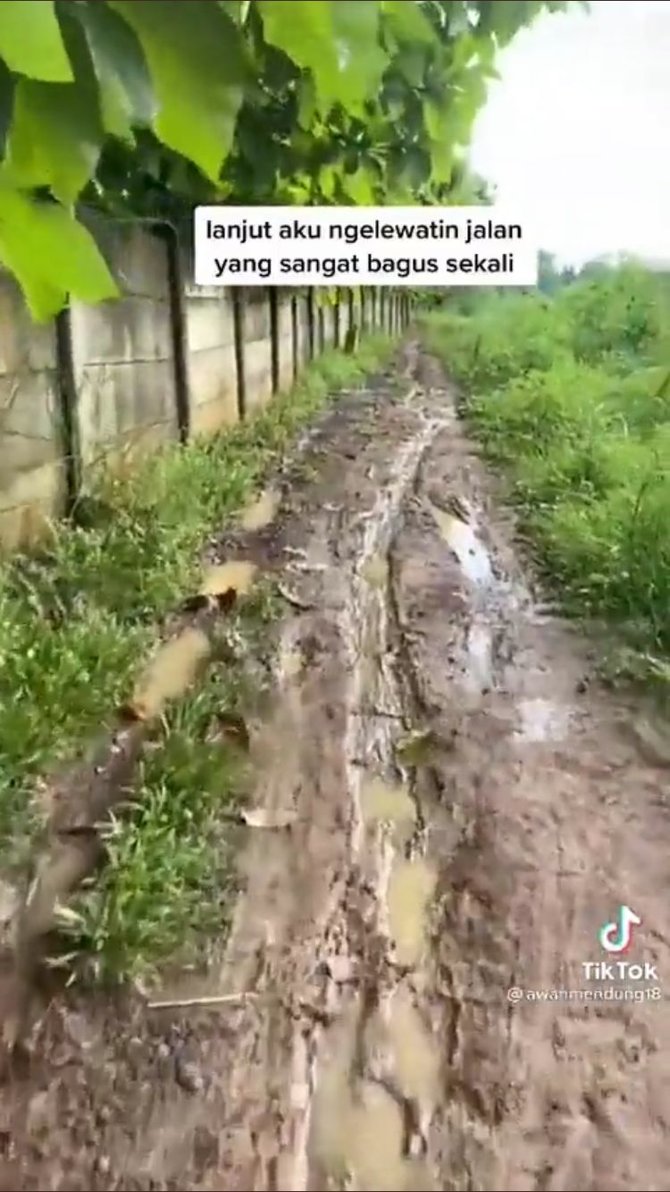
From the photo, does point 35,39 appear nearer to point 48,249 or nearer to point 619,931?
point 48,249

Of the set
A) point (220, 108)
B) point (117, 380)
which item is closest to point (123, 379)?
point (117, 380)

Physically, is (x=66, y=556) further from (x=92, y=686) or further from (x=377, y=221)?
(x=377, y=221)

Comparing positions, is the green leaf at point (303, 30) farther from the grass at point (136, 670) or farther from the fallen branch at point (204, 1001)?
the fallen branch at point (204, 1001)

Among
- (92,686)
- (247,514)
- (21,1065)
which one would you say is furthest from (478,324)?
(21,1065)

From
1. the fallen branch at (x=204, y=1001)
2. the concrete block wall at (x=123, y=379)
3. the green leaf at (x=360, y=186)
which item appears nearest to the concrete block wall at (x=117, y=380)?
the concrete block wall at (x=123, y=379)

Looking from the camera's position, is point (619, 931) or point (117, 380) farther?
point (117, 380)

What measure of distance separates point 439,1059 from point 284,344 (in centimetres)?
45

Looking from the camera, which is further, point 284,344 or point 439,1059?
point 284,344

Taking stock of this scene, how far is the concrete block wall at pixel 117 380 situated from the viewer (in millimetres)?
783

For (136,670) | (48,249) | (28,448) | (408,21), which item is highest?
(408,21)

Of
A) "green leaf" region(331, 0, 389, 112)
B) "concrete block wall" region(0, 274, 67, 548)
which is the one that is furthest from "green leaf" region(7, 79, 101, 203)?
"concrete block wall" region(0, 274, 67, 548)

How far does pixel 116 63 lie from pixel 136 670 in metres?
0.37

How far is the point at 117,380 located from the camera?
32.7 inches

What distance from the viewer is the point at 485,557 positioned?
30.1 inches
